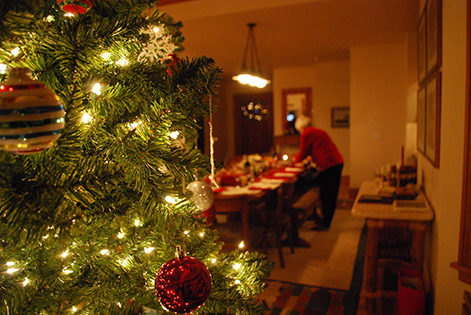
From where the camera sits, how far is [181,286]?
2.21ft

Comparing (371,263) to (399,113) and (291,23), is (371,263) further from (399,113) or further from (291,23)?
(399,113)

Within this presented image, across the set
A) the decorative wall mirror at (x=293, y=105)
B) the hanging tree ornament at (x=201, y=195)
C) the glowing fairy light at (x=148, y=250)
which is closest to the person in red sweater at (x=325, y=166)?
the decorative wall mirror at (x=293, y=105)

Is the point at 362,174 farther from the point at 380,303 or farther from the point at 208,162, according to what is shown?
Answer: the point at 208,162

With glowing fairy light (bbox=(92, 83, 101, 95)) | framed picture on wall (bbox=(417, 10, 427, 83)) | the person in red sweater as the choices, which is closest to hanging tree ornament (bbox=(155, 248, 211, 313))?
glowing fairy light (bbox=(92, 83, 101, 95))

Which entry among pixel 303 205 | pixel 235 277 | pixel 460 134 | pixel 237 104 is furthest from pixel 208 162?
pixel 237 104

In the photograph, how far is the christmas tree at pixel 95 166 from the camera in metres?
0.50

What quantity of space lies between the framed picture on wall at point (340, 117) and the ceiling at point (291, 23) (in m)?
1.61

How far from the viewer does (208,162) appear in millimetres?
833

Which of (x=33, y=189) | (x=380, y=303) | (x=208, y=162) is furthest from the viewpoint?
(x=380, y=303)

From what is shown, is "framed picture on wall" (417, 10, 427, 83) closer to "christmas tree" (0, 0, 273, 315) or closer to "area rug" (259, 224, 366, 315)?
"area rug" (259, 224, 366, 315)

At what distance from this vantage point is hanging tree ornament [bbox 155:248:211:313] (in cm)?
68

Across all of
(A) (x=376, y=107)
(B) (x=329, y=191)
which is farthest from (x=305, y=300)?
(A) (x=376, y=107)

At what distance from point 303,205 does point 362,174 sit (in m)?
3.03

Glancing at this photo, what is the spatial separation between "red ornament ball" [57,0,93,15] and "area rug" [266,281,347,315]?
2.44m
